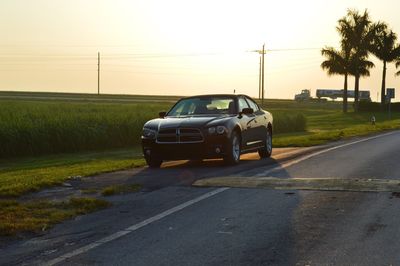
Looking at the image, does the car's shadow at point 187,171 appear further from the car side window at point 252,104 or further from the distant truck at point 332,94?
the distant truck at point 332,94

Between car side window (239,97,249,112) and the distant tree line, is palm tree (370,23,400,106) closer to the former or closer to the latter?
the distant tree line

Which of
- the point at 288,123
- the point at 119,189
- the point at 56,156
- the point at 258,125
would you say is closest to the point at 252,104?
the point at 258,125

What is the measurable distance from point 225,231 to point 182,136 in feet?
19.6

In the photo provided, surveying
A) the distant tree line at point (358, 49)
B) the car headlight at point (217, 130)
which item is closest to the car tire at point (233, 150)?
the car headlight at point (217, 130)

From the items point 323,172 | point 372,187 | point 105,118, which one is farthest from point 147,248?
point 105,118

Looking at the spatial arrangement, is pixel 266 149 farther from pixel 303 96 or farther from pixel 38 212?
pixel 303 96

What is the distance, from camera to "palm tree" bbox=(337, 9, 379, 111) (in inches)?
2601

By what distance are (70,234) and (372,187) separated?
5104mm

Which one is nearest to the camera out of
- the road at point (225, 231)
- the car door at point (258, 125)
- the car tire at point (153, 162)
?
the road at point (225, 231)

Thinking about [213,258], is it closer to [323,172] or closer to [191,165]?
[323,172]

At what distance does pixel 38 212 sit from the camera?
8055 mm

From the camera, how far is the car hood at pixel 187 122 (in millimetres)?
12953

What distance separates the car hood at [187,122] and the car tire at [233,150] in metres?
0.46

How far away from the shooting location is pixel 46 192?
32.2ft
